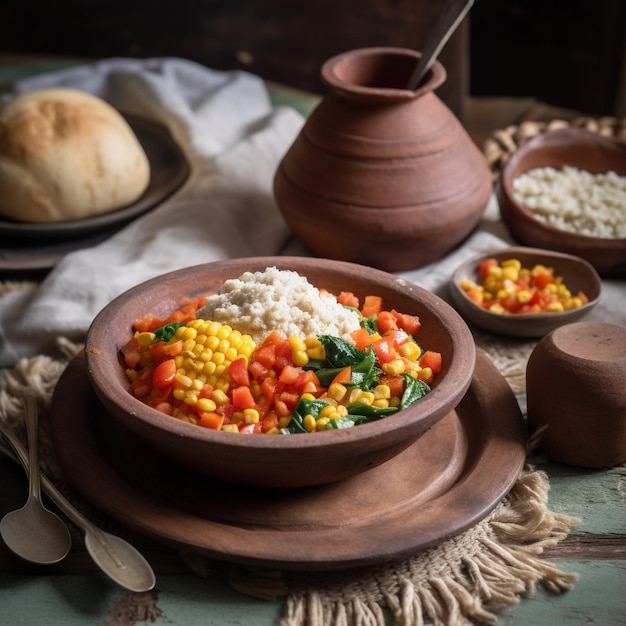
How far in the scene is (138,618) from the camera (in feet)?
6.31

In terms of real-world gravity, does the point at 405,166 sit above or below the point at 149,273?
→ above

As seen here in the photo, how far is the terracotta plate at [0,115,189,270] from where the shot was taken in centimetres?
341

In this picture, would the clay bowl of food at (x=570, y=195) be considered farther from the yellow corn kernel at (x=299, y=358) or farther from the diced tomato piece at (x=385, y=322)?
the yellow corn kernel at (x=299, y=358)

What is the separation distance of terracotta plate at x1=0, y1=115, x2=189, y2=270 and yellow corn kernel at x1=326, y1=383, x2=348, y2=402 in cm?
169

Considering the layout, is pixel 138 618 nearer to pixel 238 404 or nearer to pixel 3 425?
pixel 238 404

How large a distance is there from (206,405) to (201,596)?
0.45 meters

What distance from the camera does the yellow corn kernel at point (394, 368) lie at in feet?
7.33

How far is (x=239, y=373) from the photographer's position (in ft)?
7.06

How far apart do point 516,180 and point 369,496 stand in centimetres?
199

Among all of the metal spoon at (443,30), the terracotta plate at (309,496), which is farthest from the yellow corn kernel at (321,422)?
the metal spoon at (443,30)

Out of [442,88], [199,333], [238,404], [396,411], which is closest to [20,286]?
[199,333]

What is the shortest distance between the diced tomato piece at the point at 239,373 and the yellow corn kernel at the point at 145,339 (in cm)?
31

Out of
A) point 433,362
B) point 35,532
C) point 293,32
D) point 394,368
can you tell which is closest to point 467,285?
point 433,362

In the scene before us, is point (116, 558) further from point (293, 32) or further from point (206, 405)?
point (293, 32)
